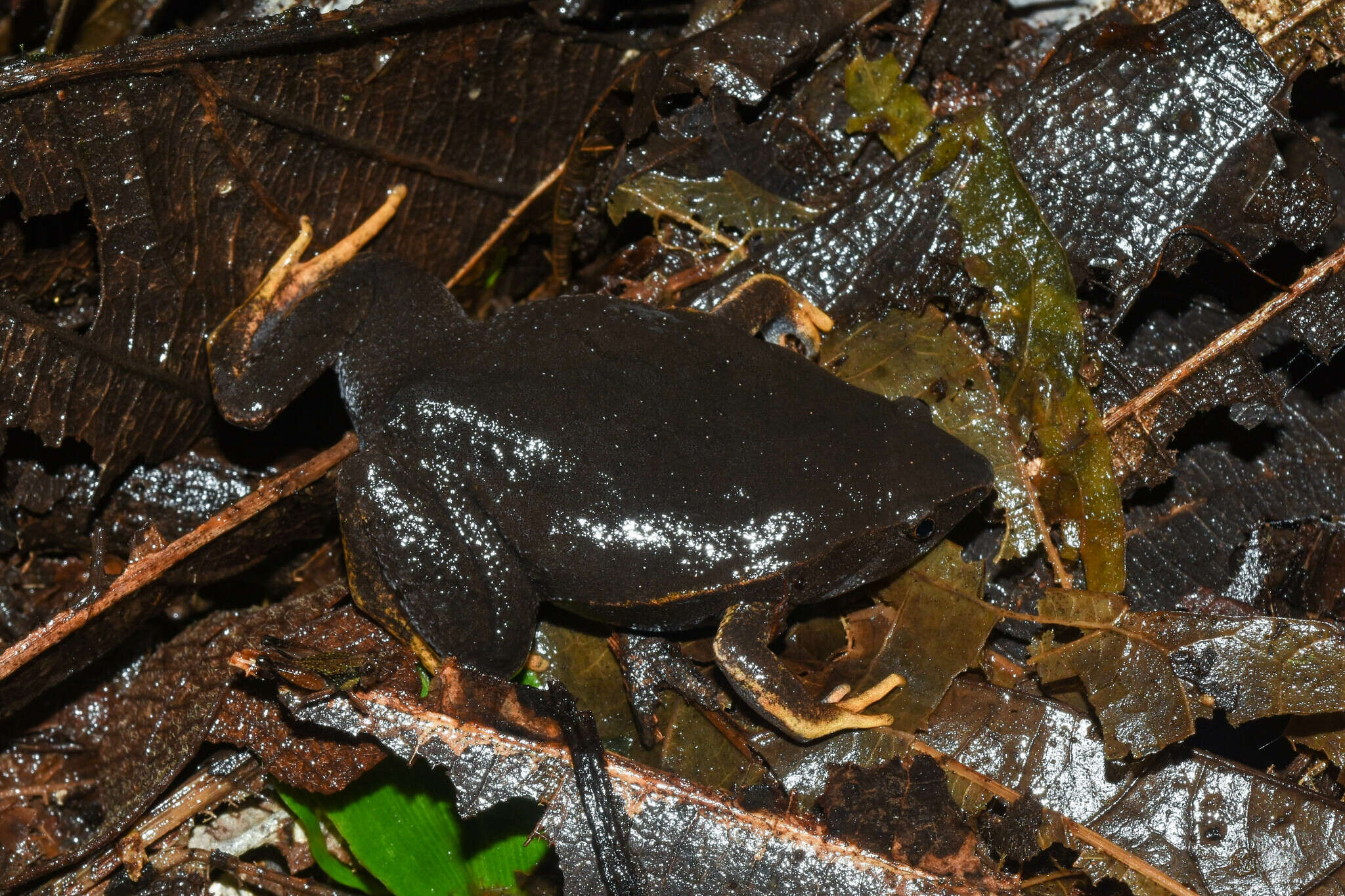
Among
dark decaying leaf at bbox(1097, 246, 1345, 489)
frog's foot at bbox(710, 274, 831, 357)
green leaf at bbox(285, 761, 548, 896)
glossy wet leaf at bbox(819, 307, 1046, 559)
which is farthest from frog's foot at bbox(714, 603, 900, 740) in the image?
dark decaying leaf at bbox(1097, 246, 1345, 489)

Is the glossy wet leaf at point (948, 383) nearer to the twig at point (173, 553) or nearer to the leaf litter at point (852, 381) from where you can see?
the leaf litter at point (852, 381)

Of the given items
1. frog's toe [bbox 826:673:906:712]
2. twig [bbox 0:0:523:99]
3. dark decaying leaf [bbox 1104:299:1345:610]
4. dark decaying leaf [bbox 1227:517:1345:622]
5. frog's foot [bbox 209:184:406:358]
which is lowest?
dark decaying leaf [bbox 1227:517:1345:622]

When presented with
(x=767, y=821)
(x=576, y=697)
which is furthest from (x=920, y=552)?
(x=576, y=697)

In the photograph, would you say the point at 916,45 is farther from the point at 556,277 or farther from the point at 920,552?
the point at 920,552

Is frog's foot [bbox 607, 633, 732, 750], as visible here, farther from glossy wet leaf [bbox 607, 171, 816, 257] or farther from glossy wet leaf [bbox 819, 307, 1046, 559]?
glossy wet leaf [bbox 607, 171, 816, 257]

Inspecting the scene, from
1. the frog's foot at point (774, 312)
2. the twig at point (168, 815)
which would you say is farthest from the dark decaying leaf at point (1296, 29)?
the twig at point (168, 815)
